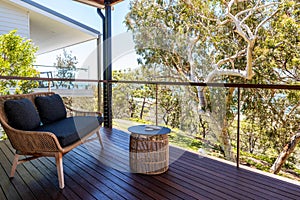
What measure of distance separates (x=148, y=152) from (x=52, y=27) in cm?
560

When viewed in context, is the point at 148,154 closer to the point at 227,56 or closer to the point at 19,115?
the point at 19,115

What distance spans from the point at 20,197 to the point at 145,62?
21.0 feet

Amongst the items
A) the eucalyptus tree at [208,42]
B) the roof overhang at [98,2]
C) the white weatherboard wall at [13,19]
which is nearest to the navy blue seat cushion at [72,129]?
the roof overhang at [98,2]

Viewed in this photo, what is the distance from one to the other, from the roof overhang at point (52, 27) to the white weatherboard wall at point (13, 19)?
9.4 inches

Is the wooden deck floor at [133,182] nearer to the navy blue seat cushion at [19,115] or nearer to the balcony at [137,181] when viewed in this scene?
the balcony at [137,181]

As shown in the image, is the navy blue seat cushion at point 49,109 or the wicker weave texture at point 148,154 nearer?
the wicker weave texture at point 148,154

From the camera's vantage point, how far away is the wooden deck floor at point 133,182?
1.78m

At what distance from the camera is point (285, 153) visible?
6.16 m

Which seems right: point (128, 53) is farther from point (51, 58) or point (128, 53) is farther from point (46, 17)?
point (51, 58)

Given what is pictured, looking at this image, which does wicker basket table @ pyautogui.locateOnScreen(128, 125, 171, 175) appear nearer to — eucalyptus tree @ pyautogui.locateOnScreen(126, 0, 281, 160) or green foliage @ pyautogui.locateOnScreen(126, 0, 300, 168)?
green foliage @ pyautogui.locateOnScreen(126, 0, 300, 168)

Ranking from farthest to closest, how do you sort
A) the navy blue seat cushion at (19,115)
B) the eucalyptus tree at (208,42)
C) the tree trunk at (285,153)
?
1. the eucalyptus tree at (208,42)
2. the tree trunk at (285,153)
3. the navy blue seat cushion at (19,115)

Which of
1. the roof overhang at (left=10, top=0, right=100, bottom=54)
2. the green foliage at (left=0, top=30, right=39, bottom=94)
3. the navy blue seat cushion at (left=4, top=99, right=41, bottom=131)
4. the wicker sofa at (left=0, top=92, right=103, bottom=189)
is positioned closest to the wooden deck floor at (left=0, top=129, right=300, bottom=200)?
the wicker sofa at (left=0, top=92, right=103, bottom=189)

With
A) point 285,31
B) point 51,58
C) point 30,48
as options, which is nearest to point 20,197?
point 30,48

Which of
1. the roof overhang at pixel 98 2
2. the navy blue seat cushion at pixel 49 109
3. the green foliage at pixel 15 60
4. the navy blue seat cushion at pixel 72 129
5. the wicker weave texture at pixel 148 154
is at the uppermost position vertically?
the roof overhang at pixel 98 2
